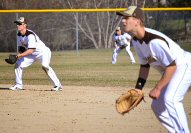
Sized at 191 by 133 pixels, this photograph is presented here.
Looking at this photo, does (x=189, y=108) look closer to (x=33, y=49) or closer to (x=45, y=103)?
(x=45, y=103)

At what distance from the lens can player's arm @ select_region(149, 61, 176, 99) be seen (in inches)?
208

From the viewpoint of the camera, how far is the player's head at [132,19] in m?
5.39

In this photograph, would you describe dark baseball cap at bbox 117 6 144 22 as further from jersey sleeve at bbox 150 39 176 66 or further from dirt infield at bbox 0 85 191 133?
dirt infield at bbox 0 85 191 133

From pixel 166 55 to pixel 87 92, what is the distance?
6.77 meters

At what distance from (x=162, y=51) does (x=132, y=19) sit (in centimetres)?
46

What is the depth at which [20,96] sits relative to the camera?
11.3 meters

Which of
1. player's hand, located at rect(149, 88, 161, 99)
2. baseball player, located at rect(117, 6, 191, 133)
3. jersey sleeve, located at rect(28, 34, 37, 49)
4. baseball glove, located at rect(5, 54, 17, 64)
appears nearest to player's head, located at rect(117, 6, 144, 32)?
baseball player, located at rect(117, 6, 191, 133)

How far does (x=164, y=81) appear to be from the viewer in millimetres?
5297

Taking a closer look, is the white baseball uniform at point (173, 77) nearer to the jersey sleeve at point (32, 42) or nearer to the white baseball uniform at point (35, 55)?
the jersey sleeve at point (32, 42)

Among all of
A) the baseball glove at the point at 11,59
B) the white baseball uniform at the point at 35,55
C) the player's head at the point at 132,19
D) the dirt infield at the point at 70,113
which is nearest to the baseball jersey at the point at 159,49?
the player's head at the point at 132,19

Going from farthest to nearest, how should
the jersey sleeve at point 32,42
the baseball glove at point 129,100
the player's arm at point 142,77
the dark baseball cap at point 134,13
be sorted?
1. the jersey sleeve at point 32,42
2. the player's arm at point 142,77
3. the baseball glove at point 129,100
4. the dark baseball cap at point 134,13

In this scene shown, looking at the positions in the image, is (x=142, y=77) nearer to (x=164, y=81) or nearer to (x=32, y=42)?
(x=164, y=81)

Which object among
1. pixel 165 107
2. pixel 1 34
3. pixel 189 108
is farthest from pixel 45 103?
pixel 1 34

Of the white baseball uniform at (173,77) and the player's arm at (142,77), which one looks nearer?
the white baseball uniform at (173,77)
